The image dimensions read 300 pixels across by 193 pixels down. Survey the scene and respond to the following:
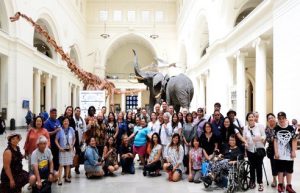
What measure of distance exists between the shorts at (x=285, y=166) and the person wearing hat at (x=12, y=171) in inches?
158

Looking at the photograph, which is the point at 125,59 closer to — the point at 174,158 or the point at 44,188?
the point at 174,158

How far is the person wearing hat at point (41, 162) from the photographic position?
16.1ft

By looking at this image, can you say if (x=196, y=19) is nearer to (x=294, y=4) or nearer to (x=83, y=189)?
(x=294, y=4)

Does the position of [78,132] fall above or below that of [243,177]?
above

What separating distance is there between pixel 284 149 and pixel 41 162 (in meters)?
3.90

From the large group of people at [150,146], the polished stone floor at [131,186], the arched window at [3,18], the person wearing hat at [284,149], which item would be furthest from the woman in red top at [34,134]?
the arched window at [3,18]

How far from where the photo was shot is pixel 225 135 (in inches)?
237

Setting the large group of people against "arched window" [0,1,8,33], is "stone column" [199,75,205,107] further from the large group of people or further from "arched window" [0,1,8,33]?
the large group of people

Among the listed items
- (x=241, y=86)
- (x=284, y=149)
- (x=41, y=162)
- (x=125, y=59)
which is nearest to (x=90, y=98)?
(x=41, y=162)

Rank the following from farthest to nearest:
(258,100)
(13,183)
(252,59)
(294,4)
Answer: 1. (252,59)
2. (258,100)
3. (294,4)
4. (13,183)

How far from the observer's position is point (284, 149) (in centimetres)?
523

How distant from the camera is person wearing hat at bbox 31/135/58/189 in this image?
193 inches

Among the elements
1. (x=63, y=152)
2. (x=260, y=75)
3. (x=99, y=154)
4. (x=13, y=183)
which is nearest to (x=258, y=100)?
(x=260, y=75)

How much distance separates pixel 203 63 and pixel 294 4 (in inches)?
585
